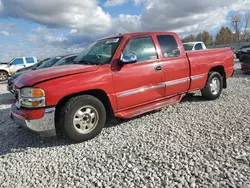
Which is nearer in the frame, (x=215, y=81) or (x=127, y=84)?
(x=127, y=84)

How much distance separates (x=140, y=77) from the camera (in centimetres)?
395

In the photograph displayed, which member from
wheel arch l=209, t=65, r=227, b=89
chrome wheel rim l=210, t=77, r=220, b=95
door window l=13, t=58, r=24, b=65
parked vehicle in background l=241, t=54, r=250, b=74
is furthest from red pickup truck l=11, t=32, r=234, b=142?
door window l=13, t=58, r=24, b=65

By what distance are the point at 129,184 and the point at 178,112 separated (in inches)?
107

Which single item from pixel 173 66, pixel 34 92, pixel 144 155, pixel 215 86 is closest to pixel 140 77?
pixel 173 66

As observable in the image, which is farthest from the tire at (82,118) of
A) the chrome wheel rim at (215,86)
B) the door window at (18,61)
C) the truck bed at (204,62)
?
the door window at (18,61)

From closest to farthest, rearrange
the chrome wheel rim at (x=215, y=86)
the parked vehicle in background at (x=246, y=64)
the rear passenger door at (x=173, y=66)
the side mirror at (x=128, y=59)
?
the side mirror at (x=128, y=59) < the rear passenger door at (x=173, y=66) < the chrome wheel rim at (x=215, y=86) < the parked vehicle in background at (x=246, y=64)

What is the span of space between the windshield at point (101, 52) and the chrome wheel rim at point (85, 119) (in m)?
0.92

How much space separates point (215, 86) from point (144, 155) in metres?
3.65

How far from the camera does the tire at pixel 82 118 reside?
3298 millimetres

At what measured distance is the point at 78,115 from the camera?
3.44 meters

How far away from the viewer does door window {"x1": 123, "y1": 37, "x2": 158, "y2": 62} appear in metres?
4.01

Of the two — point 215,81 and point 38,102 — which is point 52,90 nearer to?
point 38,102

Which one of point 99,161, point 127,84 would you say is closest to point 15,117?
point 99,161

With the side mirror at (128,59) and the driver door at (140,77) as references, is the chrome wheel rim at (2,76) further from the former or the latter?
the side mirror at (128,59)
